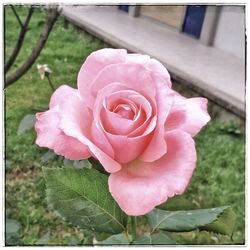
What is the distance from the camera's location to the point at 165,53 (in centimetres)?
406

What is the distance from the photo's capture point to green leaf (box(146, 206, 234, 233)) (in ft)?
1.55

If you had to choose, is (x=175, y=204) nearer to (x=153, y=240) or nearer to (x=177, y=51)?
(x=153, y=240)

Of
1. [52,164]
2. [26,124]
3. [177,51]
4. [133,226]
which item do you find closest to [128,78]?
[133,226]

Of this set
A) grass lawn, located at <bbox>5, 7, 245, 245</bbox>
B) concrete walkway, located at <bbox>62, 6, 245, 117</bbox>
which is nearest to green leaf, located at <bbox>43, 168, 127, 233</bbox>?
grass lawn, located at <bbox>5, 7, 245, 245</bbox>

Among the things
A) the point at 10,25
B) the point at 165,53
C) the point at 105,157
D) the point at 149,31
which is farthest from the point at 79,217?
the point at 149,31

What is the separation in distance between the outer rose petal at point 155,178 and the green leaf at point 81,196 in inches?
1.6

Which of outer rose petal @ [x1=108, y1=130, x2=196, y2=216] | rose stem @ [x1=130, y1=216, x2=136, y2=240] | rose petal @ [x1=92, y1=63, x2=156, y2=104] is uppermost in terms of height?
rose petal @ [x1=92, y1=63, x2=156, y2=104]

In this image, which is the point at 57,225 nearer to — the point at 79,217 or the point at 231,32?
the point at 79,217

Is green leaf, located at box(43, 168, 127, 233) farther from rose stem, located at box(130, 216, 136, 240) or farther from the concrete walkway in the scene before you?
the concrete walkway

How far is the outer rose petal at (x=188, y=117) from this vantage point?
1.23 ft

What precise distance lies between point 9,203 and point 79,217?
5.90 feet

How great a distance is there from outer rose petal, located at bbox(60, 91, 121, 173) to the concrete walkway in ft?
8.41

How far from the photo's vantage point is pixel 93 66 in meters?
0.38

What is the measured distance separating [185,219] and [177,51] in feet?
12.4
